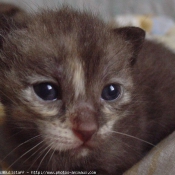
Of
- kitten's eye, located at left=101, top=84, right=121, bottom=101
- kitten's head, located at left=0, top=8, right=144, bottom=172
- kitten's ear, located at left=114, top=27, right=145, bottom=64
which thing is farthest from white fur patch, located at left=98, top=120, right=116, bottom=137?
kitten's ear, located at left=114, top=27, right=145, bottom=64

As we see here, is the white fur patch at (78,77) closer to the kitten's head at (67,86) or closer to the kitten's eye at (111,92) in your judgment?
the kitten's head at (67,86)

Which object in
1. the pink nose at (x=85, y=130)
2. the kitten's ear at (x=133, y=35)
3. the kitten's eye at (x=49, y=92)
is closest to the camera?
the pink nose at (x=85, y=130)

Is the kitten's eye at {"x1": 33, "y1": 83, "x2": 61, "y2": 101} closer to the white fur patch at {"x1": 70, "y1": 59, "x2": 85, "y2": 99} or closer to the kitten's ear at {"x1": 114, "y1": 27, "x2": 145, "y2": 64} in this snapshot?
the white fur patch at {"x1": 70, "y1": 59, "x2": 85, "y2": 99}

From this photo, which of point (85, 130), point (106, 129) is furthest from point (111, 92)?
point (85, 130)

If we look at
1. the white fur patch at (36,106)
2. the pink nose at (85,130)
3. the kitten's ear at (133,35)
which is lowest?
the pink nose at (85,130)

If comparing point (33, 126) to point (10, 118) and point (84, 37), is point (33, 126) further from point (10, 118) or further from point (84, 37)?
point (84, 37)

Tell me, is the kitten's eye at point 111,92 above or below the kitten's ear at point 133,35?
below

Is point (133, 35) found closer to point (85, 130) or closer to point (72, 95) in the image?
point (72, 95)

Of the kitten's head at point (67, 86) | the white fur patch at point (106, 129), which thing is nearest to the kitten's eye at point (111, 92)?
the kitten's head at point (67, 86)
